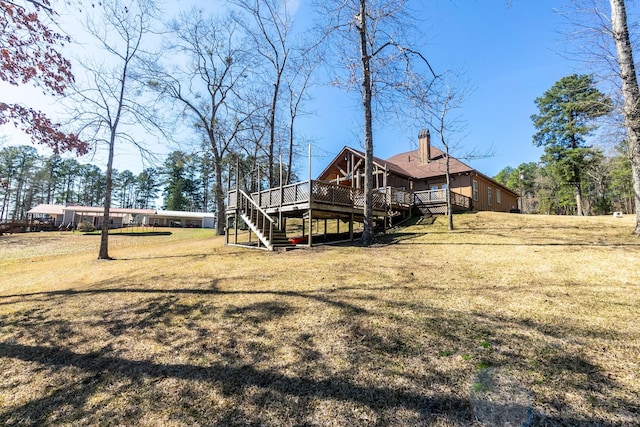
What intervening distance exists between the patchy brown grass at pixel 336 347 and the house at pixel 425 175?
14172 mm

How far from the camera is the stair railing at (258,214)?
11570 mm

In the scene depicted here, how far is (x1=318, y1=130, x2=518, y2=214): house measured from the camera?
2069 cm

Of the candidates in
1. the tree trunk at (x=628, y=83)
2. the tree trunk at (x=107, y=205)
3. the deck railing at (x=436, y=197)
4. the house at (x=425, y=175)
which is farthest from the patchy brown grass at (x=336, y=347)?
the house at (x=425, y=175)

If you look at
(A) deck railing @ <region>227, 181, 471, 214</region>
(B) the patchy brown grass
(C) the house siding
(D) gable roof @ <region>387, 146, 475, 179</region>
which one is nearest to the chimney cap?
(D) gable roof @ <region>387, 146, 475, 179</region>

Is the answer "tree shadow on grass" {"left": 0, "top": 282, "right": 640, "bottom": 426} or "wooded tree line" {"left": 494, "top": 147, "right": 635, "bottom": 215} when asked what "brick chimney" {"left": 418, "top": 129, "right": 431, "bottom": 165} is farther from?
"tree shadow on grass" {"left": 0, "top": 282, "right": 640, "bottom": 426}

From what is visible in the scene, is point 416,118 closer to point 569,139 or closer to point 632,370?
point 632,370

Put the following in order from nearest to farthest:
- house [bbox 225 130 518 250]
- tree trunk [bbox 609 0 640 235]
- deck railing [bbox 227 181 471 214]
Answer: tree trunk [bbox 609 0 640 235], deck railing [bbox 227 181 471 214], house [bbox 225 130 518 250]

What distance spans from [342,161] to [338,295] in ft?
59.8

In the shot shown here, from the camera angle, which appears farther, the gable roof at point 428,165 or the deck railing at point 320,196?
the gable roof at point 428,165

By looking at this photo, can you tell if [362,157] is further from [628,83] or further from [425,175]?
[628,83]

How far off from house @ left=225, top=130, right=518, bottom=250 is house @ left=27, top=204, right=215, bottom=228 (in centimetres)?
2837

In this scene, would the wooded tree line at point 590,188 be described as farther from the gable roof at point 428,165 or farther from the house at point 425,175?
the gable roof at point 428,165

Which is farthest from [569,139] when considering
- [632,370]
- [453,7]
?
[632,370]

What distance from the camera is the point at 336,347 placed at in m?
3.52
